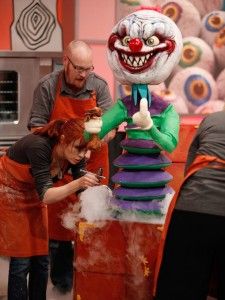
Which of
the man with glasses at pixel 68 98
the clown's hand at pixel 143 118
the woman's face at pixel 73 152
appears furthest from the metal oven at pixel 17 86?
the clown's hand at pixel 143 118

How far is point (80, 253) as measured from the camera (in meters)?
2.47

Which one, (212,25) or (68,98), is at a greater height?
(212,25)

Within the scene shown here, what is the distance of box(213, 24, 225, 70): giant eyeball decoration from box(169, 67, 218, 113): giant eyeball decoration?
111 millimetres

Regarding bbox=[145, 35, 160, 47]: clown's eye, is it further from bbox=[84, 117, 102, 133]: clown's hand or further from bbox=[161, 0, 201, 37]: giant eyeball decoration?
bbox=[161, 0, 201, 37]: giant eyeball decoration

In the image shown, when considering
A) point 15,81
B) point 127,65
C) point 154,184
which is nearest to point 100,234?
point 154,184

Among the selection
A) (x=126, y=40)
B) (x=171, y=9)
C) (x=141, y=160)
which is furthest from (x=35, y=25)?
(x=141, y=160)

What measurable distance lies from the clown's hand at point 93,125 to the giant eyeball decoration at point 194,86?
5.91 feet

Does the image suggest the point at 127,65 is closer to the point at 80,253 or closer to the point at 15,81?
the point at 80,253

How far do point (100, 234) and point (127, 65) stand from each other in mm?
688

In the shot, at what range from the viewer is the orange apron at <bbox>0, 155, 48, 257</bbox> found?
249 cm

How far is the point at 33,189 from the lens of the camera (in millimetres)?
2537

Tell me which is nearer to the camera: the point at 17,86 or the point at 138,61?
the point at 138,61

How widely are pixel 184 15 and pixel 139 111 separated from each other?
6.35ft

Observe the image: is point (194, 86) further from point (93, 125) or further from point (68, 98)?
point (93, 125)
